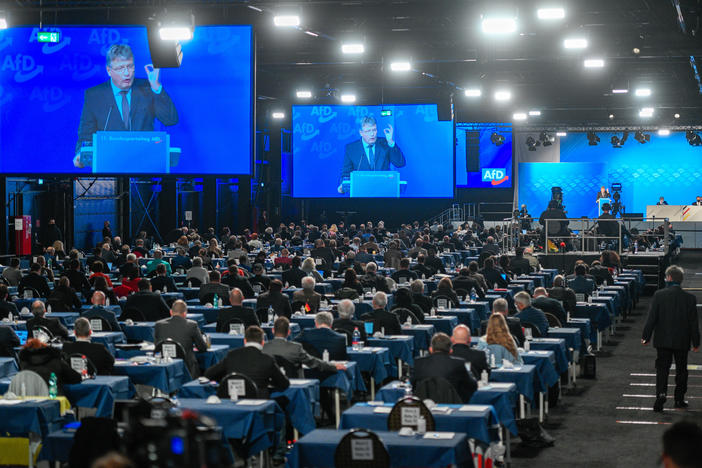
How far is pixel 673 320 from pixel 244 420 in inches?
224

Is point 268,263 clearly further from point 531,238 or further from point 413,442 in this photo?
point 413,442

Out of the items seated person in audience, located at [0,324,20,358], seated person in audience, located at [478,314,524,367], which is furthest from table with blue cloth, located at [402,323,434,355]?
seated person in audience, located at [0,324,20,358]

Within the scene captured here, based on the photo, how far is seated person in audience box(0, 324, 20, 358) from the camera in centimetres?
1329

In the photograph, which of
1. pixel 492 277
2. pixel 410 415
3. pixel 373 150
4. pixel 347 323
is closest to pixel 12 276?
pixel 492 277

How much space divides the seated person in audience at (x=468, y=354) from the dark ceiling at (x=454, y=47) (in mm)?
12412

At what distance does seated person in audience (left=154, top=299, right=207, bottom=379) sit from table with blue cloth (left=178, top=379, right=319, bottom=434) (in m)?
2.31

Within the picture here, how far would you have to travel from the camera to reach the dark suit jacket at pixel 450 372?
1006cm

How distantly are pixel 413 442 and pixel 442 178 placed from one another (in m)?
30.8

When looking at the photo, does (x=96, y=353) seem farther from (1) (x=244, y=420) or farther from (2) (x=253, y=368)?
(1) (x=244, y=420)

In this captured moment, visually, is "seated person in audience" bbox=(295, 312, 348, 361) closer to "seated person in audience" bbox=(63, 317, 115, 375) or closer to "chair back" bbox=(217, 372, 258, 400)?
"seated person in audience" bbox=(63, 317, 115, 375)

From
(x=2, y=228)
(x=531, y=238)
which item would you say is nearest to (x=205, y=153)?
(x=2, y=228)

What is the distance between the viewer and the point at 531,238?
3731 cm

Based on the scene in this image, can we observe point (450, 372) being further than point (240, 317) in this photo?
No

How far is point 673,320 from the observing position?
1270 centimetres
